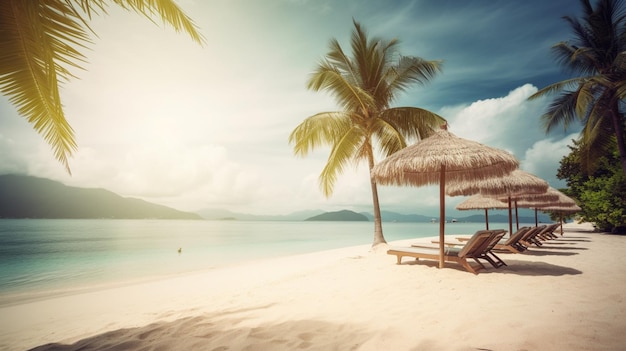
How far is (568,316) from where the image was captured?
8.48 ft

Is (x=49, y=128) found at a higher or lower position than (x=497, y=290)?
higher

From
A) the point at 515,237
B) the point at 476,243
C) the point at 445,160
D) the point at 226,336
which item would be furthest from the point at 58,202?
the point at 515,237

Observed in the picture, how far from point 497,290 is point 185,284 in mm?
6876

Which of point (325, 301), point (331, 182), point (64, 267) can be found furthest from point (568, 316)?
point (64, 267)

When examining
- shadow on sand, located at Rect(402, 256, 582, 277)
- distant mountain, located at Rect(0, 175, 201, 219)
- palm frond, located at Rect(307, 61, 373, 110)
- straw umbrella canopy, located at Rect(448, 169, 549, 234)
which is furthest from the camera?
distant mountain, located at Rect(0, 175, 201, 219)

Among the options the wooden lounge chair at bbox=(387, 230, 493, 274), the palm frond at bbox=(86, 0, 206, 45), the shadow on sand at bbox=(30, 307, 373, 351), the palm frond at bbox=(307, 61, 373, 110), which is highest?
the palm frond at bbox=(307, 61, 373, 110)

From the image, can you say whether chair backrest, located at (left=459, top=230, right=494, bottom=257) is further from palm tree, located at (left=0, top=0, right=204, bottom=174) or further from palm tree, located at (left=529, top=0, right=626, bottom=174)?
palm tree, located at (left=529, top=0, right=626, bottom=174)

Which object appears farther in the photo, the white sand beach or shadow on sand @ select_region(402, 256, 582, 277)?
shadow on sand @ select_region(402, 256, 582, 277)

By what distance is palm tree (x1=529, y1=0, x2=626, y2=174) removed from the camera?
948 centimetres

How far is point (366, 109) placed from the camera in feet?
32.6

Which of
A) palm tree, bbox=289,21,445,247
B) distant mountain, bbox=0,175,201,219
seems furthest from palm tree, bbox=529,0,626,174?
distant mountain, bbox=0,175,201,219

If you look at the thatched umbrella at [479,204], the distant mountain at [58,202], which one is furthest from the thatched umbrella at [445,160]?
the distant mountain at [58,202]

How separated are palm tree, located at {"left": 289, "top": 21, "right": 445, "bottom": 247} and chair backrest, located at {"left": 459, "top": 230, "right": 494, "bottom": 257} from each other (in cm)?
493

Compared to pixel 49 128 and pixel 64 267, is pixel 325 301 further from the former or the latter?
pixel 64 267
